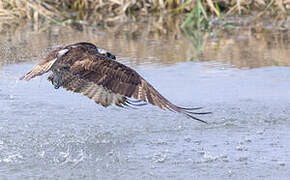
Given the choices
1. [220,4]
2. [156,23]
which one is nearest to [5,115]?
[156,23]

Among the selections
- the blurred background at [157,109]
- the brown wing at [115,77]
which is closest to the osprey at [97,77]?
the brown wing at [115,77]

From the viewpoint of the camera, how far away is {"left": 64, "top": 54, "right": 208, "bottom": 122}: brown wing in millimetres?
4883

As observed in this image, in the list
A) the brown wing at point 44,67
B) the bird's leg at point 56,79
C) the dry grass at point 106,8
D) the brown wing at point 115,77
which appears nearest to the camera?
the brown wing at point 115,77

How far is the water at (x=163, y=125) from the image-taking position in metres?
4.74

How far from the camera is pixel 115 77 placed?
5.01m

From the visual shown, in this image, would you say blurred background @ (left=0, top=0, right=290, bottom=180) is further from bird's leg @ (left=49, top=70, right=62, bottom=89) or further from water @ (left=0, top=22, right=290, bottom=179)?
bird's leg @ (left=49, top=70, right=62, bottom=89)

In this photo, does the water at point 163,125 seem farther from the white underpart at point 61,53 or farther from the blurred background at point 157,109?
the white underpart at point 61,53

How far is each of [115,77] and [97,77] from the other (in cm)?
15

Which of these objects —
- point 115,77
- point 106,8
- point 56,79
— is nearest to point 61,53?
point 56,79

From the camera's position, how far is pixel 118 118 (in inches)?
233

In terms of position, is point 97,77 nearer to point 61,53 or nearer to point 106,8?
point 61,53

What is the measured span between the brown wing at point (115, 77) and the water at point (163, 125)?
0.44m

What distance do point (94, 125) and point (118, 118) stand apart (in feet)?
0.83

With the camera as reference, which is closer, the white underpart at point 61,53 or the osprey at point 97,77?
the osprey at point 97,77
